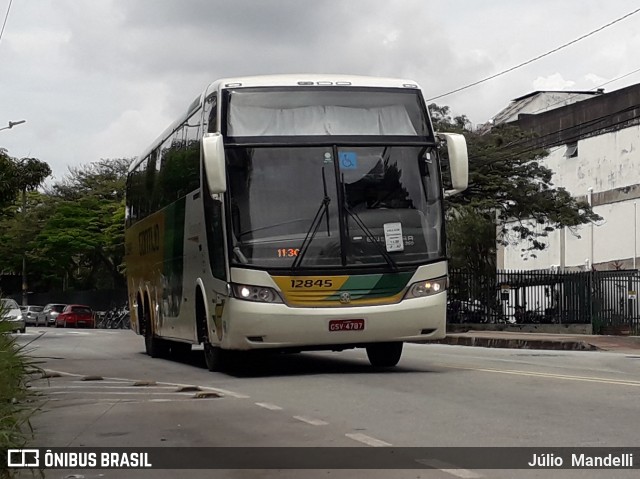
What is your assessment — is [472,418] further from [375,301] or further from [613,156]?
[613,156]

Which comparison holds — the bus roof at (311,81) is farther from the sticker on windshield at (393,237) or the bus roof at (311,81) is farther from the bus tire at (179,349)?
the bus tire at (179,349)

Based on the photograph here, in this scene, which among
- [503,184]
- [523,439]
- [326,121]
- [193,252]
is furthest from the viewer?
[503,184]

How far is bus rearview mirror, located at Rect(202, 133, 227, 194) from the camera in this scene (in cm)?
1306

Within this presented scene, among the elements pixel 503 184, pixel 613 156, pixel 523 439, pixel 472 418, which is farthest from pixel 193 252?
pixel 613 156

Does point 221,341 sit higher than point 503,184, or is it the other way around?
point 503,184

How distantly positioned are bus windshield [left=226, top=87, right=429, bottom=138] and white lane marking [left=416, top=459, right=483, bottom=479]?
23.9 feet

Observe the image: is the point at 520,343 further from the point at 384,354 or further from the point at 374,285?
the point at 374,285

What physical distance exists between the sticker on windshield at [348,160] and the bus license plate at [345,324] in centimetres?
202

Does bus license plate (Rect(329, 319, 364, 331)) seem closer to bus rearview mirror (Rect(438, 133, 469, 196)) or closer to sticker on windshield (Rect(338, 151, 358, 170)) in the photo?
sticker on windshield (Rect(338, 151, 358, 170))

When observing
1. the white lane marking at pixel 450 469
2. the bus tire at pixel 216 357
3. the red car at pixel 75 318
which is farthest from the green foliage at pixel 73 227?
the white lane marking at pixel 450 469

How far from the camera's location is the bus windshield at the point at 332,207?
13492 mm

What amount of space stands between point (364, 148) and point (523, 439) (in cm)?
653

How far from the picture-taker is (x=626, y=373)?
14.9m

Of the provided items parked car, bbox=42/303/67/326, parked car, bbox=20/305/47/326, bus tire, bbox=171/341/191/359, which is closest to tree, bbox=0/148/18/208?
bus tire, bbox=171/341/191/359
